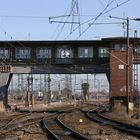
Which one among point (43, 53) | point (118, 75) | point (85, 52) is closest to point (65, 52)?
point (85, 52)

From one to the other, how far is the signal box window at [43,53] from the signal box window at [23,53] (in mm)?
1417

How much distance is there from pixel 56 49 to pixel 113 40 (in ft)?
29.9

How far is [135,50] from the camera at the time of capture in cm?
6825

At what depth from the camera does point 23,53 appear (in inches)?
2985

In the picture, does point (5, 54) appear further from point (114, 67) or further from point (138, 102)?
point (138, 102)

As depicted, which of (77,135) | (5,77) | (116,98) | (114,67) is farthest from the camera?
(5,77)

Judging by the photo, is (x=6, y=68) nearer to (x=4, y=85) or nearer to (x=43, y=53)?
(x=4, y=85)

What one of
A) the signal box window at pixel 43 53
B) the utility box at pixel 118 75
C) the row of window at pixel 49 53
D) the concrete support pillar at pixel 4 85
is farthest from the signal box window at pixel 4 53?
the utility box at pixel 118 75

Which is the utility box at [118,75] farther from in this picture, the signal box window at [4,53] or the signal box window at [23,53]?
the signal box window at [4,53]

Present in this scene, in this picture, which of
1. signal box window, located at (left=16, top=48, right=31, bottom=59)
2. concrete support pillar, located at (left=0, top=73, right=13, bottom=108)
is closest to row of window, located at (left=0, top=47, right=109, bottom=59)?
signal box window, located at (left=16, top=48, right=31, bottom=59)

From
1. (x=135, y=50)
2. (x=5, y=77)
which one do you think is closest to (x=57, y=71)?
(x=5, y=77)

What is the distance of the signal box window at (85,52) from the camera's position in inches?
2955

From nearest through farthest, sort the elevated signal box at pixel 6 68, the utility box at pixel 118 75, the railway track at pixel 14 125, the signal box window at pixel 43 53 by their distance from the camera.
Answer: the railway track at pixel 14 125 → the utility box at pixel 118 75 → the elevated signal box at pixel 6 68 → the signal box window at pixel 43 53

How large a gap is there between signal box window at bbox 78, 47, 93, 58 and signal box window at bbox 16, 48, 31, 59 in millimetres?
7972
